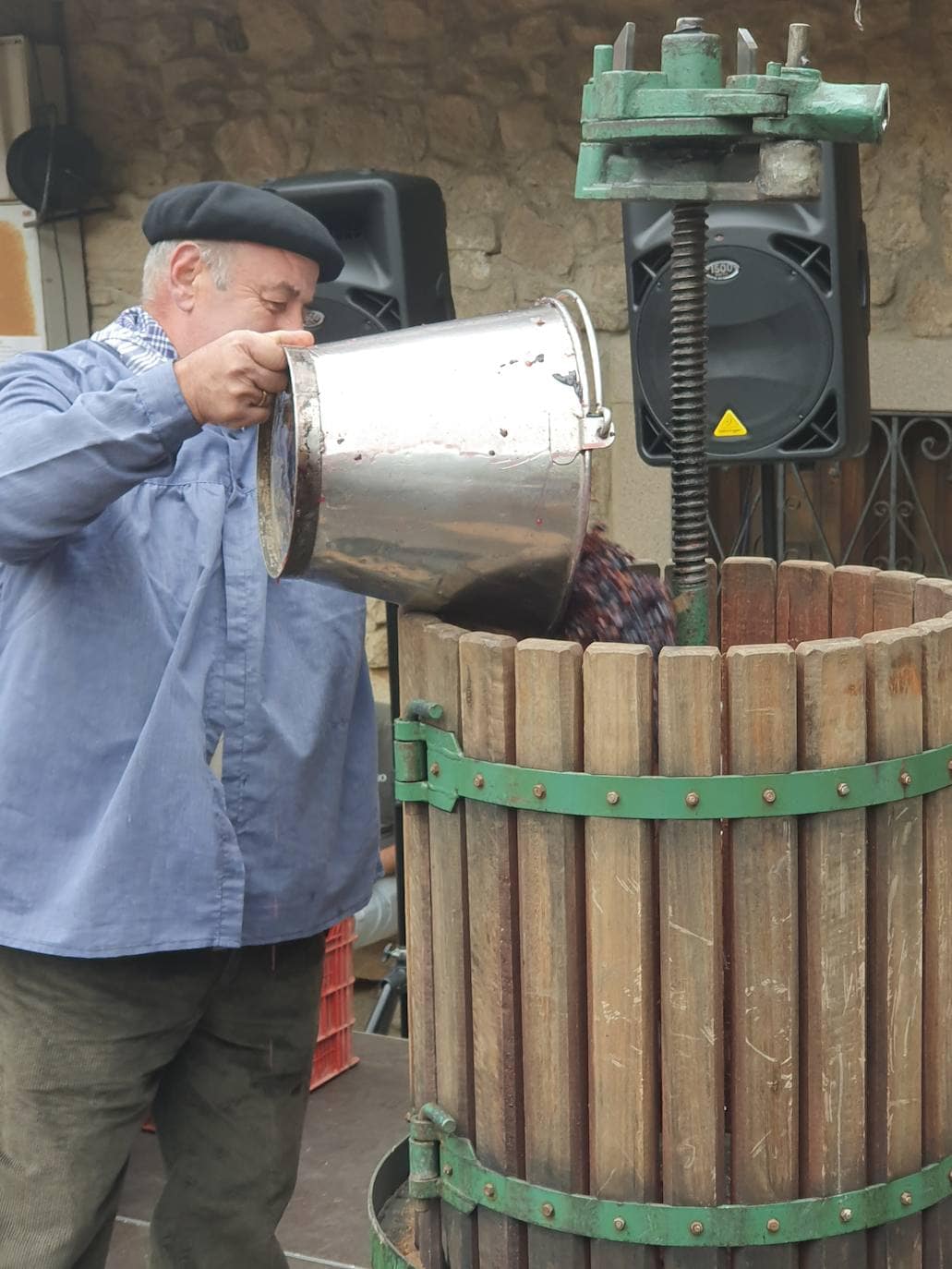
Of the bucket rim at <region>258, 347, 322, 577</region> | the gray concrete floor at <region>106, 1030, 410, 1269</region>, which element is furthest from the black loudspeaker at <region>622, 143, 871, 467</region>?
the bucket rim at <region>258, 347, 322, 577</region>

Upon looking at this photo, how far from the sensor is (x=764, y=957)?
1.79 meters

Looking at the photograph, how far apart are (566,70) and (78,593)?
2.74 m

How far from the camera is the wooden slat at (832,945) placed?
177 centimetres

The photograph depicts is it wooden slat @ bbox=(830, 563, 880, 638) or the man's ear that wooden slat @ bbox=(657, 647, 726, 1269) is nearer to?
wooden slat @ bbox=(830, 563, 880, 638)

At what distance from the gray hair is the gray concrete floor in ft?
4.93

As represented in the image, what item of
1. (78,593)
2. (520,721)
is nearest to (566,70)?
(78,593)

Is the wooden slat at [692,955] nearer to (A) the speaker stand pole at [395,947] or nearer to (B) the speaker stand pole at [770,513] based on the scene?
(A) the speaker stand pole at [395,947]

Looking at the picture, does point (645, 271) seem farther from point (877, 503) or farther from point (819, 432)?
point (877, 503)

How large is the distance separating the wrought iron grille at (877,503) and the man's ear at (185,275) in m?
2.08

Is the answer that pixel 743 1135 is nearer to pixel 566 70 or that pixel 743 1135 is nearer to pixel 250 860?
pixel 250 860

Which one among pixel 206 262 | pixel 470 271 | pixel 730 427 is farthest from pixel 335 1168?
pixel 470 271

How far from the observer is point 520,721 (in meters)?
1.82

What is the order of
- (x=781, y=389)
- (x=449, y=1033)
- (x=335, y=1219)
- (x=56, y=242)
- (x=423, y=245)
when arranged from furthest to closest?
(x=56, y=242) < (x=423, y=245) < (x=781, y=389) < (x=335, y=1219) < (x=449, y=1033)

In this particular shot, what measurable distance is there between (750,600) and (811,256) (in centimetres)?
137
